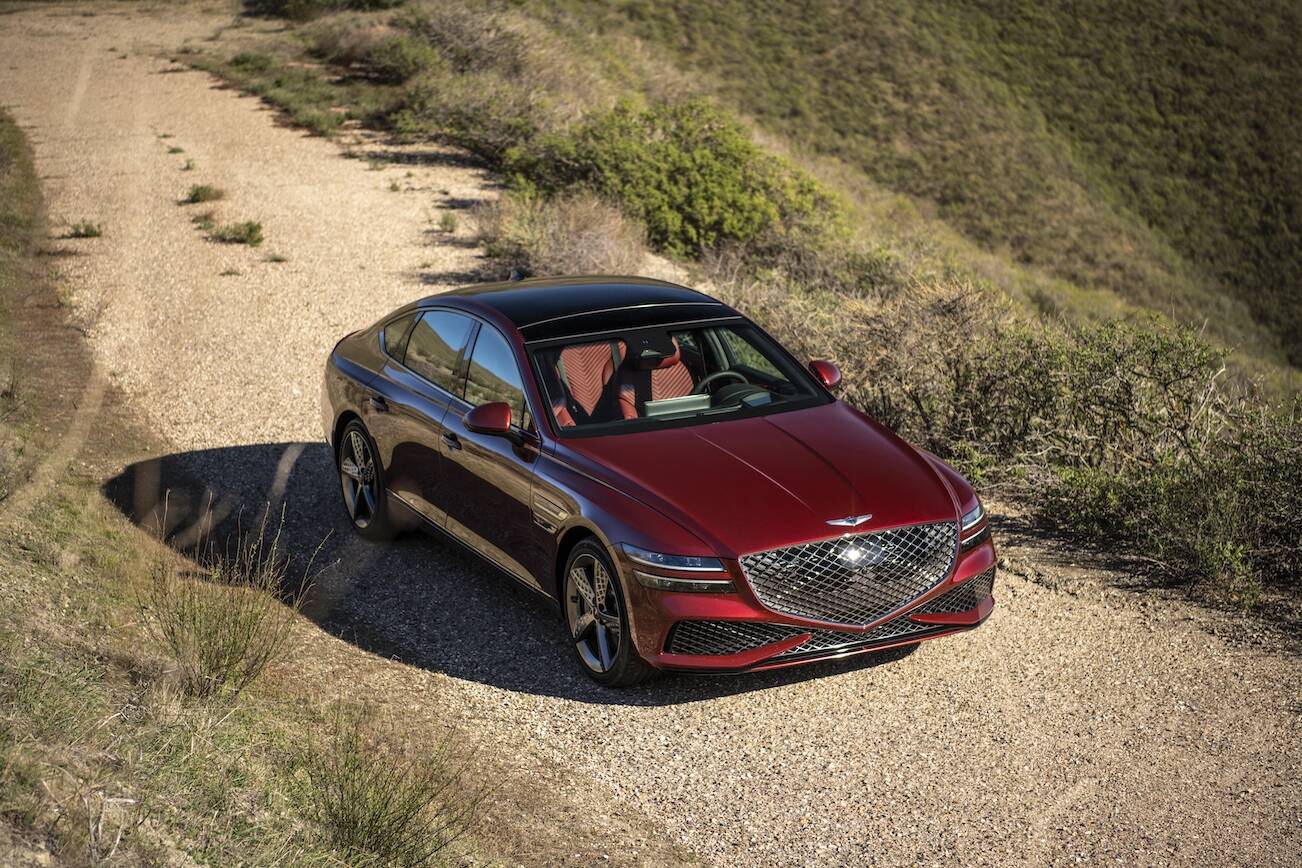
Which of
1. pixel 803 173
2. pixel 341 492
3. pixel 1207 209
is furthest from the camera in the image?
pixel 1207 209

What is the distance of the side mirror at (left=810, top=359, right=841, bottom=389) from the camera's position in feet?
23.8

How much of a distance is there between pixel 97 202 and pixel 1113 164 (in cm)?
3404

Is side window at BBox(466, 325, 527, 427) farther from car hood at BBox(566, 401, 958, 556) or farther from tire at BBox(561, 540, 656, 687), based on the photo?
tire at BBox(561, 540, 656, 687)

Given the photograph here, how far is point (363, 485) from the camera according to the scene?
8344mm

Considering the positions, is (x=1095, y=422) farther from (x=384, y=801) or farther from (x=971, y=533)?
(x=384, y=801)

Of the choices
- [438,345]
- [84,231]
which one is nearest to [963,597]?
[438,345]

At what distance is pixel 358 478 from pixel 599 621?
2818mm

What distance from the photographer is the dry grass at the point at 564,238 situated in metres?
14.9

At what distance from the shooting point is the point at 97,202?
750 inches

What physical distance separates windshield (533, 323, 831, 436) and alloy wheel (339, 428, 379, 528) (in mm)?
1921

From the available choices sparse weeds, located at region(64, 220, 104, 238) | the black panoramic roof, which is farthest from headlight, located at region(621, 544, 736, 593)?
sparse weeds, located at region(64, 220, 104, 238)

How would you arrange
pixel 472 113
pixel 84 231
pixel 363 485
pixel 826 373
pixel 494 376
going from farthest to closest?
pixel 472 113
pixel 84 231
pixel 363 485
pixel 826 373
pixel 494 376

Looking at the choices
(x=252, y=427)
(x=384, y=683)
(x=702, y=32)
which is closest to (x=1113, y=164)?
(x=702, y=32)

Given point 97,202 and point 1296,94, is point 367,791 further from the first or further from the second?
point 1296,94
